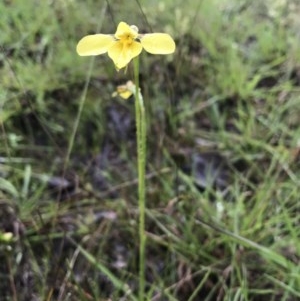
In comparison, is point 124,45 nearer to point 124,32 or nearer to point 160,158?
point 124,32

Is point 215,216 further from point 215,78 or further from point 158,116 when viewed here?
point 215,78

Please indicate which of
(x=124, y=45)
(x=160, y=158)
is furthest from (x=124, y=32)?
(x=160, y=158)

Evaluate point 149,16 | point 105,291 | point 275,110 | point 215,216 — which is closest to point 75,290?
point 105,291

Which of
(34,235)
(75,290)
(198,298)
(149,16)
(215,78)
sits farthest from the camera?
(149,16)

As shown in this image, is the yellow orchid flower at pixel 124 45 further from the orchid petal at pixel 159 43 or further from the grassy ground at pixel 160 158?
the grassy ground at pixel 160 158

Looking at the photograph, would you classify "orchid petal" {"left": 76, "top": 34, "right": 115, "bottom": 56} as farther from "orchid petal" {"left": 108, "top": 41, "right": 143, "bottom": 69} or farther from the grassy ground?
the grassy ground

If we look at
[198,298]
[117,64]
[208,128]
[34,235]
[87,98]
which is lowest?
[198,298]

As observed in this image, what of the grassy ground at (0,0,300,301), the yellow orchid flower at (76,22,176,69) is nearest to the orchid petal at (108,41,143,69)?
the yellow orchid flower at (76,22,176,69)

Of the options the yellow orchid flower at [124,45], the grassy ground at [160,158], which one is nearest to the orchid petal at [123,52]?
the yellow orchid flower at [124,45]
